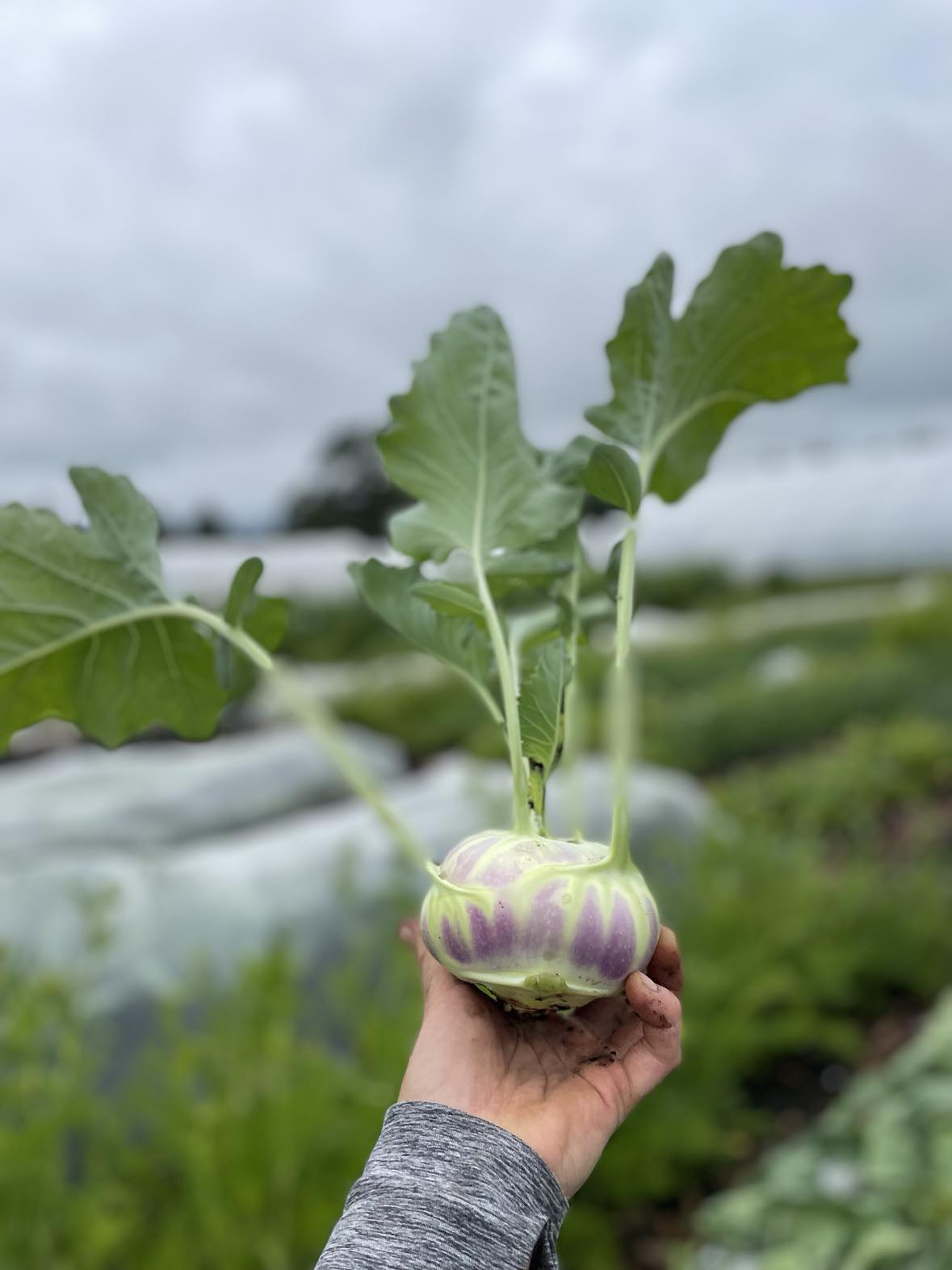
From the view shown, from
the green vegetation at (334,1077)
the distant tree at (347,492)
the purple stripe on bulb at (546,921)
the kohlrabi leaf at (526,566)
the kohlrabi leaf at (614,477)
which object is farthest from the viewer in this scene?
the distant tree at (347,492)

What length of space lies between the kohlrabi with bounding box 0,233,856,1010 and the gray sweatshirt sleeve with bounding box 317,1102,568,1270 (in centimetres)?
10

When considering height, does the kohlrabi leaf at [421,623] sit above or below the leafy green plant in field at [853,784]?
above

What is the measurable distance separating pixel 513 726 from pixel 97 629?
14.8 inches

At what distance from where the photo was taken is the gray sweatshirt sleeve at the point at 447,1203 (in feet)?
2.24

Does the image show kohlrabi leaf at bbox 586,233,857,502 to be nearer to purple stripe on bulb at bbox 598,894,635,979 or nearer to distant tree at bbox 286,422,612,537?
purple stripe on bulb at bbox 598,894,635,979

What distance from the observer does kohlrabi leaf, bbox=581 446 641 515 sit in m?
0.77

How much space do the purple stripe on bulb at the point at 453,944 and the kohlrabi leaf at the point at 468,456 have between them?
324 millimetres

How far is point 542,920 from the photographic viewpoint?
672mm

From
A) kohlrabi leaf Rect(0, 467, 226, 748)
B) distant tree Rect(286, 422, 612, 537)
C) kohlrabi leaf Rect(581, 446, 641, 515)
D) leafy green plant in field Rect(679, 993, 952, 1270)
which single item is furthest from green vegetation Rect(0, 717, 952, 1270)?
distant tree Rect(286, 422, 612, 537)

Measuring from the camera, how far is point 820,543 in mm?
18609

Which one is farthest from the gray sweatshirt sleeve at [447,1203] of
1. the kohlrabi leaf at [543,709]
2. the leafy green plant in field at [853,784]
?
the leafy green plant in field at [853,784]

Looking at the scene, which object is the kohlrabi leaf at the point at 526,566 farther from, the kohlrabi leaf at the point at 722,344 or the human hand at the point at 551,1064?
the human hand at the point at 551,1064

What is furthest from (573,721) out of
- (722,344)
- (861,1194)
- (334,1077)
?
(861,1194)

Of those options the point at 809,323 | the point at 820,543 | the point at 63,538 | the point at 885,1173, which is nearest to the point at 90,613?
the point at 63,538
